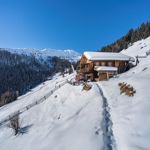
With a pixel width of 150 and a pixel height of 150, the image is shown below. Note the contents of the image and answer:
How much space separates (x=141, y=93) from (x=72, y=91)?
16.7 meters

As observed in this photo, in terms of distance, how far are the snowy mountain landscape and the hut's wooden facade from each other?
1492 centimetres

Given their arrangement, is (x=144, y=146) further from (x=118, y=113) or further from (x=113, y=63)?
(x=113, y=63)

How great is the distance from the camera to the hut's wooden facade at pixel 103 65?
63.0 m

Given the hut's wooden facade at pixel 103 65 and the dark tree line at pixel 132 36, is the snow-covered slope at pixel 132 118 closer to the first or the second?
the hut's wooden facade at pixel 103 65

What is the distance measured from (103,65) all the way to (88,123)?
4012cm

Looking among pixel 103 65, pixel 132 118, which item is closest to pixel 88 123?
pixel 132 118

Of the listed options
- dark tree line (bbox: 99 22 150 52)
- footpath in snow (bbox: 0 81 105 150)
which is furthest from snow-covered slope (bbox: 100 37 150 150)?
dark tree line (bbox: 99 22 150 52)

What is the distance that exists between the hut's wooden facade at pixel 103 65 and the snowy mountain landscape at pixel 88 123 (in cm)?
1492

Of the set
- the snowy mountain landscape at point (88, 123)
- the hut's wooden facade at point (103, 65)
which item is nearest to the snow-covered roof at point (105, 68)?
the hut's wooden facade at point (103, 65)

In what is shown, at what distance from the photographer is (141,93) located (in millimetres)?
33969

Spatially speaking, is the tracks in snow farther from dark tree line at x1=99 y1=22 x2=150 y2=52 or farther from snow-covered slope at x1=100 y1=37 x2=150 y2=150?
dark tree line at x1=99 y1=22 x2=150 y2=52

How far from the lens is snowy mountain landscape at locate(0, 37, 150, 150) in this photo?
2234cm

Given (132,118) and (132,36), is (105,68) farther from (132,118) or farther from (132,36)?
(132,36)

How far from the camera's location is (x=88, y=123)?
2816 cm
